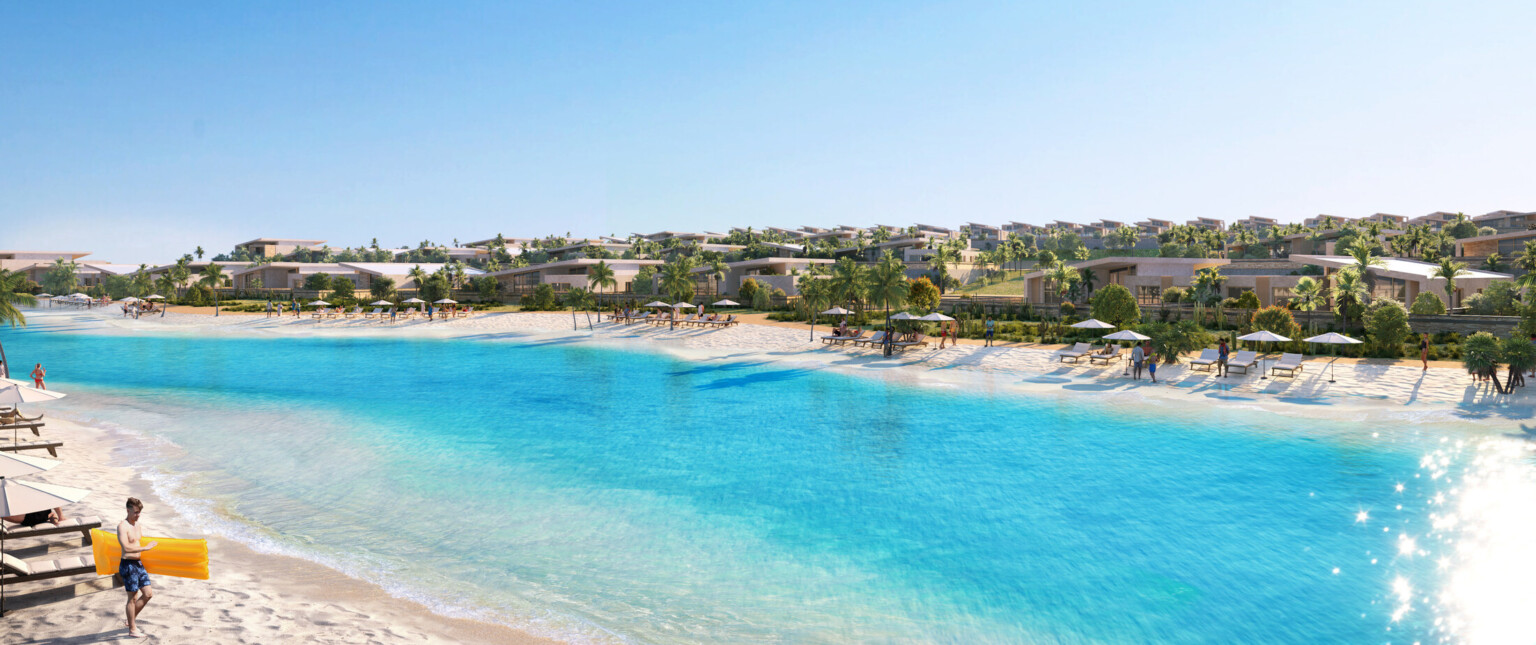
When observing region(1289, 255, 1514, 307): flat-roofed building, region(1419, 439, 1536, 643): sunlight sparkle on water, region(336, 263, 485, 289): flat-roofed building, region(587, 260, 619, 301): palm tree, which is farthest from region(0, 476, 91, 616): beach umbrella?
region(336, 263, 485, 289): flat-roofed building

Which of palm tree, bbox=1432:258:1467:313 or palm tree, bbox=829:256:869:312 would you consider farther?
palm tree, bbox=829:256:869:312

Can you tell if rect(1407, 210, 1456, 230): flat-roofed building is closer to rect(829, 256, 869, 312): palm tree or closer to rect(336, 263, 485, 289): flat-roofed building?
rect(829, 256, 869, 312): palm tree

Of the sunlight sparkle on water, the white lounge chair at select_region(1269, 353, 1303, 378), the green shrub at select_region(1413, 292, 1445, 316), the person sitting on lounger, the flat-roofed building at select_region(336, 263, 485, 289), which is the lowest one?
the sunlight sparkle on water

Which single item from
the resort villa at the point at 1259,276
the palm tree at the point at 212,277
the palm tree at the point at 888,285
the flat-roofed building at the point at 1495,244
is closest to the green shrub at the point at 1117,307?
the resort villa at the point at 1259,276

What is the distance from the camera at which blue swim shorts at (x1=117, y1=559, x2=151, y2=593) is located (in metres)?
8.47

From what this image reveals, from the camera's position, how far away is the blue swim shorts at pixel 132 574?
8.47 meters

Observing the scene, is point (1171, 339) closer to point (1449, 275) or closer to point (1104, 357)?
point (1104, 357)

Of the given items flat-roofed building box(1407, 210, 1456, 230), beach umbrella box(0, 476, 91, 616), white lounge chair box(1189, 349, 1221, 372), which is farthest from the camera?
flat-roofed building box(1407, 210, 1456, 230)

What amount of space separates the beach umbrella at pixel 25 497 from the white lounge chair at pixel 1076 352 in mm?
29414

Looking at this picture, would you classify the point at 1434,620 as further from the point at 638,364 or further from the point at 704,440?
the point at 638,364

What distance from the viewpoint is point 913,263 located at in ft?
252

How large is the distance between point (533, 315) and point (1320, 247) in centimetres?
6344

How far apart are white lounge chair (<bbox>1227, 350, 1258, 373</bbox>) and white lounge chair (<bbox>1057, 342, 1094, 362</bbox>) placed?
16.5 ft

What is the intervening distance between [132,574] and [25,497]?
1426 mm
